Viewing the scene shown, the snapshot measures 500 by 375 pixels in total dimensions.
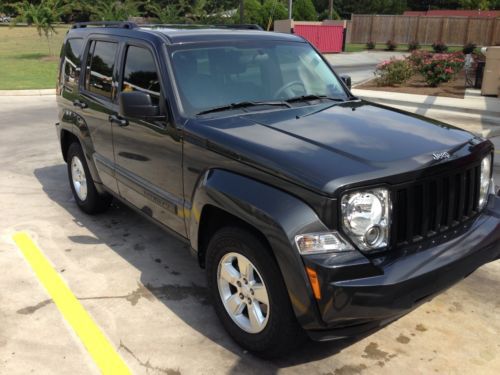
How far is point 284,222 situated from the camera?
261 cm

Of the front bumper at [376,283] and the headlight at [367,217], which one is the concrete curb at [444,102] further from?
the headlight at [367,217]

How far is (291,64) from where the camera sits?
427cm

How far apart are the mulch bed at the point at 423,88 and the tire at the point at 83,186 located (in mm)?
10970

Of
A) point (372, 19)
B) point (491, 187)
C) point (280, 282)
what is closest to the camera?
point (280, 282)

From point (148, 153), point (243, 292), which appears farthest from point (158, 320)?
point (148, 153)

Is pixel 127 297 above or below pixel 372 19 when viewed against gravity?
below

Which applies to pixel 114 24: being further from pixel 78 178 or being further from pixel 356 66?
pixel 356 66

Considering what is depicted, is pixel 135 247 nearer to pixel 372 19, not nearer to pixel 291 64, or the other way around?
pixel 291 64

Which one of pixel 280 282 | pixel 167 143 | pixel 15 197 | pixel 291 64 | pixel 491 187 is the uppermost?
pixel 291 64

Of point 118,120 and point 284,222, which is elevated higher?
point 118,120

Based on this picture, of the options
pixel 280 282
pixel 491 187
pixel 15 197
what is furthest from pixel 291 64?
pixel 15 197

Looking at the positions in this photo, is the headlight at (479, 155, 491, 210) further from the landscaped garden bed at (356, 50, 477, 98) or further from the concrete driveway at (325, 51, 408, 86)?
the concrete driveway at (325, 51, 408, 86)

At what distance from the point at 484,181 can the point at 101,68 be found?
340 cm

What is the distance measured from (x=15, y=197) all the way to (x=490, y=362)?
17.7 feet
